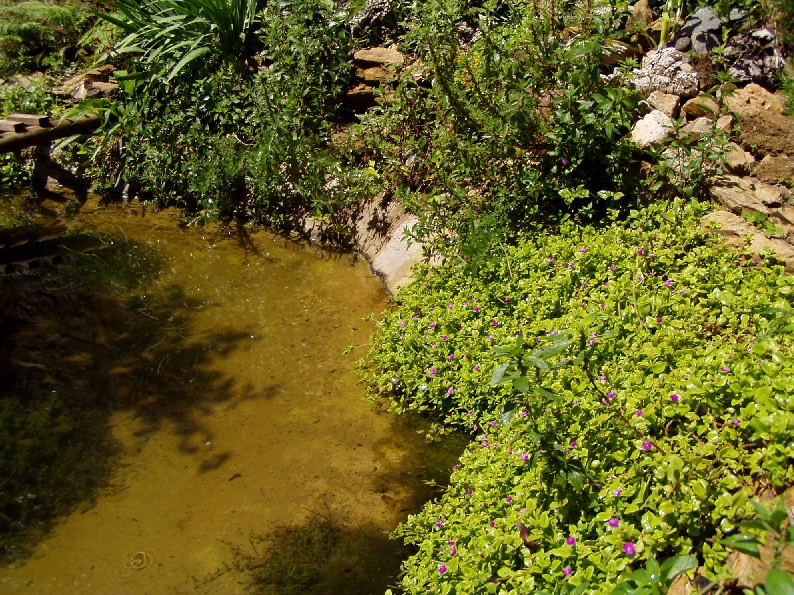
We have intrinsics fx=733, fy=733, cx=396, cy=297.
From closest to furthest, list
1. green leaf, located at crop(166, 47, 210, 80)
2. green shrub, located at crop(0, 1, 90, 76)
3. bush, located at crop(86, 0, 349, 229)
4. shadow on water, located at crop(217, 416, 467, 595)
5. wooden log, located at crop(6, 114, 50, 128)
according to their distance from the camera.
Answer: shadow on water, located at crop(217, 416, 467, 595), bush, located at crop(86, 0, 349, 229), green leaf, located at crop(166, 47, 210, 80), wooden log, located at crop(6, 114, 50, 128), green shrub, located at crop(0, 1, 90, 76)

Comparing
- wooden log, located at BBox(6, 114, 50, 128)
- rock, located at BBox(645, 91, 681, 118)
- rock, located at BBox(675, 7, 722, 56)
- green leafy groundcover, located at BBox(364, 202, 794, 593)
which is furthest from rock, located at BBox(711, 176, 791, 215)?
wooden log, located at BBox(6, 114, 50, 128)

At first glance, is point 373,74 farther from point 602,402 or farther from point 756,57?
point 602,402

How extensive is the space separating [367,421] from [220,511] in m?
1.03

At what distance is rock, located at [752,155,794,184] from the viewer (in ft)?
15.4

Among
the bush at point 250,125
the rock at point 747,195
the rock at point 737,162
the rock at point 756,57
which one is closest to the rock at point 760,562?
the rock at point 747,195

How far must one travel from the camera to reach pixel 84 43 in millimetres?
9414

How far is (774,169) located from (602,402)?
2534 mm

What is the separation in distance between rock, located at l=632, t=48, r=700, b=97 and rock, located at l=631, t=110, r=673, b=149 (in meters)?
0.37

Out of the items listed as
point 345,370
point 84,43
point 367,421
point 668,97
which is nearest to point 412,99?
point 668,97

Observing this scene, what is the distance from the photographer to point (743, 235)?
4137 millimetres

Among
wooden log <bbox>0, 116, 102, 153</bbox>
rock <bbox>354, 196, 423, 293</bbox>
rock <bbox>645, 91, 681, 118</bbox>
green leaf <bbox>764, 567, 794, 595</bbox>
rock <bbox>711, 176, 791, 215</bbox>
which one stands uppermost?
rock <bbox>645, 91, 681, 118</bbox>

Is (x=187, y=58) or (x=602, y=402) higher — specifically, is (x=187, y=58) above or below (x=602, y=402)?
above

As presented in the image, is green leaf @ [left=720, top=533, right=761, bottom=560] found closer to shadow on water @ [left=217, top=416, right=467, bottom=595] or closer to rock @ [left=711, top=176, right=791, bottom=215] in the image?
shadow on water @ [left=217, top=416, right=467, bottom=595]

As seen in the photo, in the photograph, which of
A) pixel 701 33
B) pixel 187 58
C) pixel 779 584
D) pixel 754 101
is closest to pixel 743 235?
pixel 754 101
